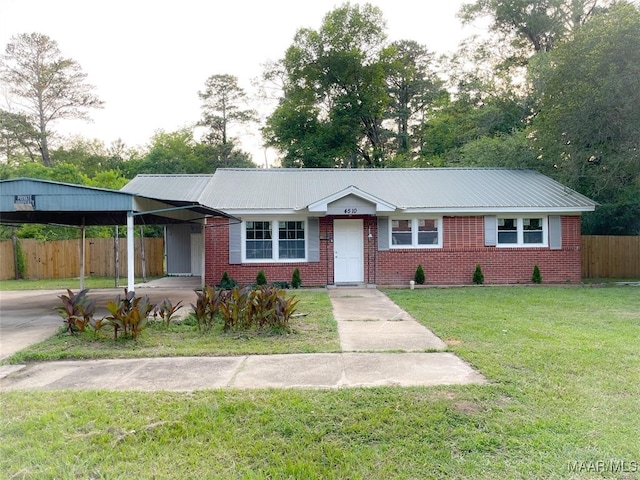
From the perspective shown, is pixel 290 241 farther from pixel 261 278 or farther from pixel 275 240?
pixel 261 278

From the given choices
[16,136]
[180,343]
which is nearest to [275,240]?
[180,343]

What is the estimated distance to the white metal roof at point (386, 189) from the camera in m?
14.4

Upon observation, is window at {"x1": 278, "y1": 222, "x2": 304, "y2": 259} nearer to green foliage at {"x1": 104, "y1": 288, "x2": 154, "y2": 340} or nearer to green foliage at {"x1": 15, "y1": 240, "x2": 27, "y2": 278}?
green foliage at {"x1": 104, "y1": 288, "x2": 154, "y2": 340}

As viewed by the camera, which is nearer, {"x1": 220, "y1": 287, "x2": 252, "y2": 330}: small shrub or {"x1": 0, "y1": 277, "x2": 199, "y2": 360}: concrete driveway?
{"x1": 0, "y1": 277, "x2": 199, "y2": 360}: concrete driveway

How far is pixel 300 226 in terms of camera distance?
48.2 ft

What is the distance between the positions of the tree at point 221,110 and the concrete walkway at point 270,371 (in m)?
32.9

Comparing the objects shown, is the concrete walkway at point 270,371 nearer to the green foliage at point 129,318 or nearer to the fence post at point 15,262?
the green foliage at point 129,318

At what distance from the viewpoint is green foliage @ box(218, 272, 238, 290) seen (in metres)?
13.8

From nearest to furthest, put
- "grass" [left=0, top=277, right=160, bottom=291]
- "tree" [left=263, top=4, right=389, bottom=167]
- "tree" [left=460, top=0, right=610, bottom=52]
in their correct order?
"grass" [left=0, top=277, right=160, bottom=291]
"tree" [left=460, top=0, right=610, bottom=52]
"tree" [left=263, top=4, right=389, bottom=167]

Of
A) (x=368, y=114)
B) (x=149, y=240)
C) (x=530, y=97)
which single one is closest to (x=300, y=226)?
(x=149, y=240)

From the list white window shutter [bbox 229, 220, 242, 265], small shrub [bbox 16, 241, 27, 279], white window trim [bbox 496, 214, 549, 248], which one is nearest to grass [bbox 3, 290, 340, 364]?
white window shutter [bbox 229, 220, 242, 265]

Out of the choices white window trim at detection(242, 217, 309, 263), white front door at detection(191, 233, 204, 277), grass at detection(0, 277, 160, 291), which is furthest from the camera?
white front door at detection(191, 233, 204, 277)

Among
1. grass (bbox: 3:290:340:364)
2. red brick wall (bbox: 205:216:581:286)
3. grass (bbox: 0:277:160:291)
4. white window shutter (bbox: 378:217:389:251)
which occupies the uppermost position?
white window shutter (bbox: 378:217:389:251)

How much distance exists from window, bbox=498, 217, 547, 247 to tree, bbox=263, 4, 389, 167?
634 inches
